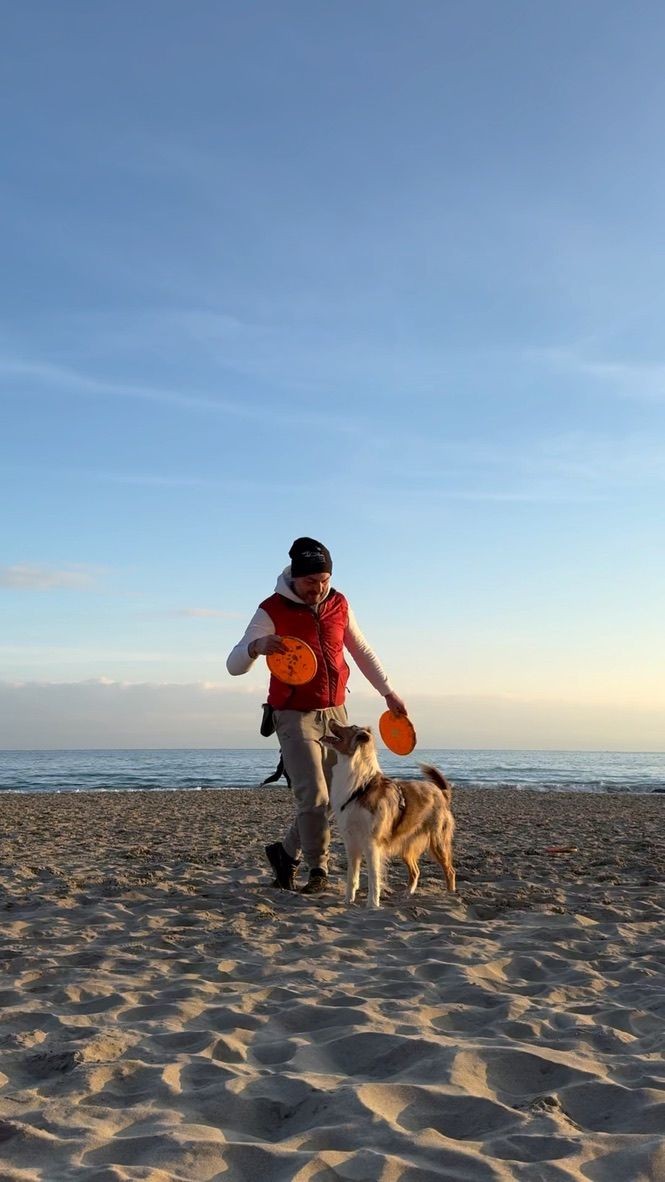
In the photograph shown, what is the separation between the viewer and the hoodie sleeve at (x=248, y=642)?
20.0 feet

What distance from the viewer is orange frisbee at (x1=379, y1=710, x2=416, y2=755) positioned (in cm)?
701

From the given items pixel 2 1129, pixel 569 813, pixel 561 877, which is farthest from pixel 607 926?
pixel 569 813

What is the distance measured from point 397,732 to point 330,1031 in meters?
3.69

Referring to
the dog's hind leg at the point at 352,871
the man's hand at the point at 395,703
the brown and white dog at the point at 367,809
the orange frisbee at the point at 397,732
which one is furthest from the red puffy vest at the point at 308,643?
the dog's hind leg at the point at 352,871

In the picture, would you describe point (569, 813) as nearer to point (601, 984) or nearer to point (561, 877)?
point (561, 877)

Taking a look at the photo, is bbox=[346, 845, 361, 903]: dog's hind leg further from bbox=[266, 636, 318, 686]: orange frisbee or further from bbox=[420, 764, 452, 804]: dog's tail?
bbox=[266, 636, 318, 686]: orange frisbee

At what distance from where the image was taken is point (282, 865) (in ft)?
22.3

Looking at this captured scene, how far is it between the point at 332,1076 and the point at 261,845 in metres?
7.84

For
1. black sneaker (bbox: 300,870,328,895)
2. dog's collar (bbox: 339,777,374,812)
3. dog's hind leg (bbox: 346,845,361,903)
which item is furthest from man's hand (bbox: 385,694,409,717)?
black sneaker (bbox: 300,870,328,895)

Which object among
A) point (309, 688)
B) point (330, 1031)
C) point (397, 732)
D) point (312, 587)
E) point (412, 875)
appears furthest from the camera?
point (397, 732)

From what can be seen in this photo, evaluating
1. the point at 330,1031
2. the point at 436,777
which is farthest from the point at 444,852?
the point at 330,1031

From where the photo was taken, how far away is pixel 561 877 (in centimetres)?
771

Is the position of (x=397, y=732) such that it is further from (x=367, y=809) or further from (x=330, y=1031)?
(x=330, y=1031)

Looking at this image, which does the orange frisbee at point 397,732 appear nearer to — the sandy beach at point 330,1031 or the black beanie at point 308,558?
the sandy beach at point 330,1031
